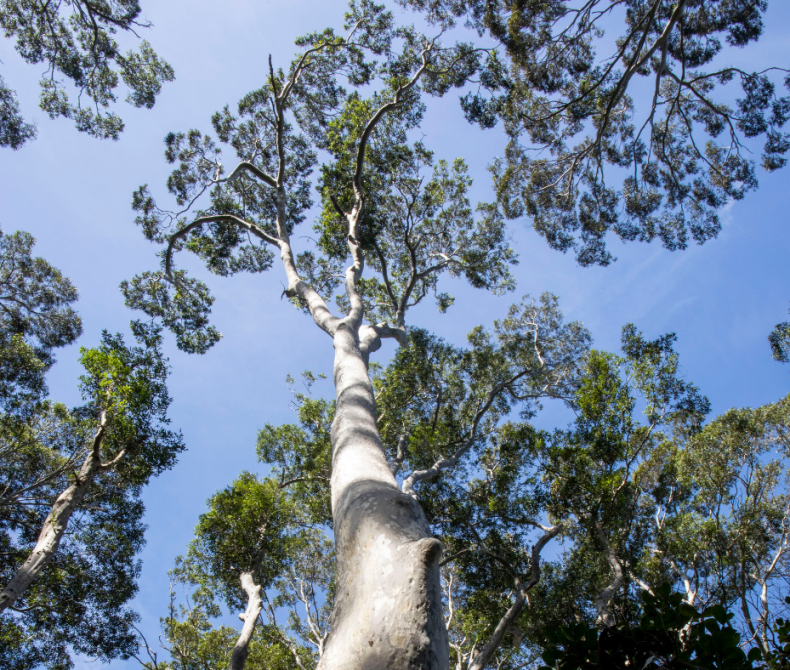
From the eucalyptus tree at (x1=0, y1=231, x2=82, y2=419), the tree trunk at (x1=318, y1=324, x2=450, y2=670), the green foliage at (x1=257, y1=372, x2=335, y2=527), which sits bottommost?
the tree trunk at (x1=318, y1=324, x2=450, y2=670)

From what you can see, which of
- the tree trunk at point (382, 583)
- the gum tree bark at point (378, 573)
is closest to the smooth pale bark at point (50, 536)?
the gum tree bark at point (378, 573)

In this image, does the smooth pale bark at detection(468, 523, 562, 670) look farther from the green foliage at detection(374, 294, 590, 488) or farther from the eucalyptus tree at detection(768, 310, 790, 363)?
the eucalyptus tree at detection(768, 310, 790, 363)

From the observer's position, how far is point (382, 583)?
1.67 metres

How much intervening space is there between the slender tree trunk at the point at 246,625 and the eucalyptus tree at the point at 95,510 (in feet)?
9.77

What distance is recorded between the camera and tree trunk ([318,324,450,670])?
4.75 feet

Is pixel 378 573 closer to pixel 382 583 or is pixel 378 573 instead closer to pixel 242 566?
pixel 382 583

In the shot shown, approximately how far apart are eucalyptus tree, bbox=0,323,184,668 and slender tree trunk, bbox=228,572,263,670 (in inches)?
117

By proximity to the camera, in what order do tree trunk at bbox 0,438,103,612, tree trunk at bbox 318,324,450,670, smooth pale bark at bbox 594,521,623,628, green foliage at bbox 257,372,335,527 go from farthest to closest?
green foliage at bbox 257,372,335,527, smooth pale bark at bbox 594,521,623,628, tree trunk at bbox 0,438,103,612, tree trunk at bbox 318,324,450,670

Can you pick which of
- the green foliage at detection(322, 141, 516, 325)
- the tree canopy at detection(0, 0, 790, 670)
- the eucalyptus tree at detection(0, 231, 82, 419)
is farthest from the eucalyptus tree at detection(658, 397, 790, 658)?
the eucalyptus tree at detection(0, 231, 82, 419)

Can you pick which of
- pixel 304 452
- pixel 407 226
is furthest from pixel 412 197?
pixel 304 452

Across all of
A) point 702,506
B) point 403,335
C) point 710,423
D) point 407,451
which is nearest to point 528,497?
point 407,451

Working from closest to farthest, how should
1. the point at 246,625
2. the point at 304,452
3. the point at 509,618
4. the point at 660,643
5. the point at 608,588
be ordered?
the point at 660,643 < the point at 246,625 < the point at 509,618 < the point at 608,588 < the point at 304,452

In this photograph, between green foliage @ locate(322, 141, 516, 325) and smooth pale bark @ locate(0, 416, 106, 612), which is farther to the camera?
green foliage @ locate(322, 141, 516, 325)

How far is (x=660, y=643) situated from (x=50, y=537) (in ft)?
24.5
